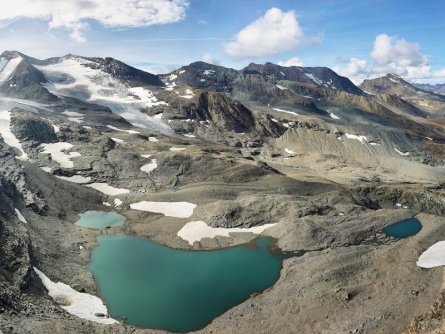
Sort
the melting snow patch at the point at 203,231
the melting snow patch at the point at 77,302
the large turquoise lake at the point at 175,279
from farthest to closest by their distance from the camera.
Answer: the melting snow patch at the point at 203,231 → the large turquoise lake at the point at 175,279 → the melting snow patch at the point at 77,302

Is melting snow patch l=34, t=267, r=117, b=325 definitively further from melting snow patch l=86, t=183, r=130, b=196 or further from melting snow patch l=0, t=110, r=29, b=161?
melting snow patch l=0, t=110, r=29, b=161

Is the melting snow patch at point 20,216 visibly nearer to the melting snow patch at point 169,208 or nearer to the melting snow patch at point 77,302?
the melting snow patch at point 77,302

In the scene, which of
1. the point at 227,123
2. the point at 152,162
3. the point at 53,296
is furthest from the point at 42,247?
the point at 227,123

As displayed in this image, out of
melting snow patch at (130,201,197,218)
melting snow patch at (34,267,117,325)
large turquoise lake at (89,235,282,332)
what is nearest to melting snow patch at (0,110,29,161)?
melting snow patch at (130,201,197,218)

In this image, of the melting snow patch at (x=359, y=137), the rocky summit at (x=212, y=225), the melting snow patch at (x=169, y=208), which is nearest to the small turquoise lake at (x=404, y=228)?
the rocky summit at (x=212, y=225)

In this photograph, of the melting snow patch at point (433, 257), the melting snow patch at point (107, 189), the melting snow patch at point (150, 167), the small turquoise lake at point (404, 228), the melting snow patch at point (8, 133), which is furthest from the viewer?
the melting snow patch at point (8, 133)

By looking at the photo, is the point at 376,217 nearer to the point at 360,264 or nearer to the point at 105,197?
the point at 360,264

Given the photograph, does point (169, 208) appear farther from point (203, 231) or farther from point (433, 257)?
point (433, 257)
